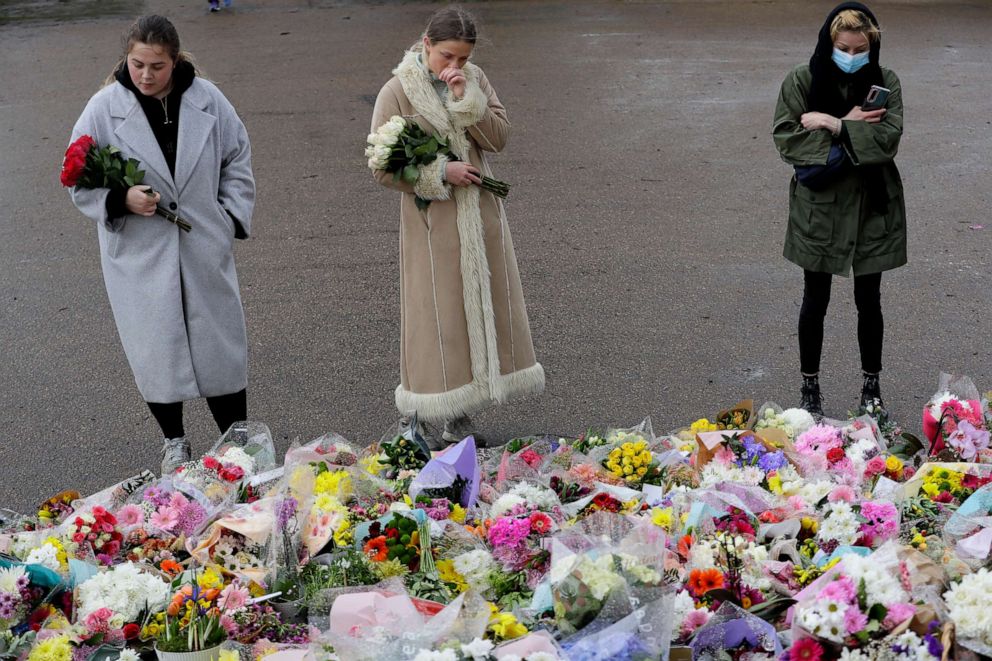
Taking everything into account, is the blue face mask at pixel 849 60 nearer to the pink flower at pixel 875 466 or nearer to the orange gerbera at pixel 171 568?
the pink flower at pixel 875 466

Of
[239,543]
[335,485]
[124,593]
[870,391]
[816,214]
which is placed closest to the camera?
[124,593]

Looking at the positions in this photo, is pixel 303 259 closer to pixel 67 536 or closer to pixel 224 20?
pixel 67 536

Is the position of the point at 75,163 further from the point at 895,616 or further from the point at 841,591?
the point at 895,616

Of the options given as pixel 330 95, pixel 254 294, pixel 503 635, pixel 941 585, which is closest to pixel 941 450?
pixel 941 585

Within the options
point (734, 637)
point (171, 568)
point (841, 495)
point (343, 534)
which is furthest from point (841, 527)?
point (171, 568)

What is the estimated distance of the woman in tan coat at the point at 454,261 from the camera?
174 inches

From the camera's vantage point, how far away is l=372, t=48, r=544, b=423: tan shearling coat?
4449mm

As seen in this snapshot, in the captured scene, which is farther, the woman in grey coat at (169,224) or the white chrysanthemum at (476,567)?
the woman in grey coat at (169,224)

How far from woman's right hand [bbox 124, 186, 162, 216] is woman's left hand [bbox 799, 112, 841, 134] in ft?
8.45

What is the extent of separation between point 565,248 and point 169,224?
3.17 m

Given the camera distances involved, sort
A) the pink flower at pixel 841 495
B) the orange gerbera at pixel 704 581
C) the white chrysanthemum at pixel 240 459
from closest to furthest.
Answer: the orange gerbera at pixel 704 581 → the pink flower at pixel 841 495 → the white chrysanthemum at pixel 240 459

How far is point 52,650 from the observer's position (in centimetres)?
271

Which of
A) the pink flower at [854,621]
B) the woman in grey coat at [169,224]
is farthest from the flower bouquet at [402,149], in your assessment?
the pink flower at [854,621]

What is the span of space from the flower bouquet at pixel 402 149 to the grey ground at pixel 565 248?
1.26 m
